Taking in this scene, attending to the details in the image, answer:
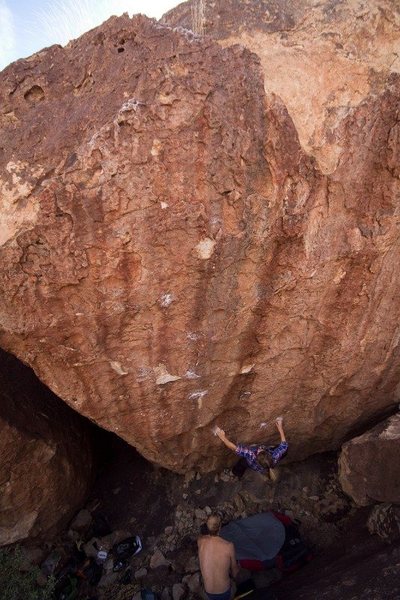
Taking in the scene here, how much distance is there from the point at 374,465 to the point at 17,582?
335 centimetres

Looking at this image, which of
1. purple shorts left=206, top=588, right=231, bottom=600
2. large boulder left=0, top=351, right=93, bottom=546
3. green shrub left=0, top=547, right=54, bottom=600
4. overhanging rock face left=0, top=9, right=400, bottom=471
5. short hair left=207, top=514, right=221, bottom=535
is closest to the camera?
overhanging rock face left=0, top=9, right=400, bottom=471

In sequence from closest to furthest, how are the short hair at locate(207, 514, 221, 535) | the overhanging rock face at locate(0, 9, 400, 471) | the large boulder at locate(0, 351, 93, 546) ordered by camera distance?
1. the overhanging rock face at locate(0, 9, 400, 471)
2. the short hair at locate(207, 514, 221, 535)
3. the large boulder at locate(0, 351, 93, 546)

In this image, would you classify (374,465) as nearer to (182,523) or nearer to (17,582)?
(182,523)

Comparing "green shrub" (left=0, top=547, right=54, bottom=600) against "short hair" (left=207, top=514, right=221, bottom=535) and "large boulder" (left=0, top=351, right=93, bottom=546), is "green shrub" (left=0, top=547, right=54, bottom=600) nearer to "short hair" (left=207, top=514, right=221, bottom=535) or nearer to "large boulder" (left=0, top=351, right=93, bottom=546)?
"large boulder" (left=0, top=351, right=93, bottom=546)

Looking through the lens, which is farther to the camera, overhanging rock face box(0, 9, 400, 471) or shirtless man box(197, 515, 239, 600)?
shirtless man box(197, 515, 239, 600)

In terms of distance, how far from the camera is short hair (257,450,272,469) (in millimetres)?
3607

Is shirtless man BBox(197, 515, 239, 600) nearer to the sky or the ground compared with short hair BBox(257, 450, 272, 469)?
nearer to the ground

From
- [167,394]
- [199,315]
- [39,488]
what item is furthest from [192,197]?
[39,488]

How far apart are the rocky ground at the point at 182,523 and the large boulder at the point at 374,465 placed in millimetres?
347

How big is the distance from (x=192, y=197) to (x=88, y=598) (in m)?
3.92

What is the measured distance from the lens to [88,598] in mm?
3857

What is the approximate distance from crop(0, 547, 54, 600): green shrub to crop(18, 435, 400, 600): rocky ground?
328mm

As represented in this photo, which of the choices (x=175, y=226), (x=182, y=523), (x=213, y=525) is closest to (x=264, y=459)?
(x=213, y=525)

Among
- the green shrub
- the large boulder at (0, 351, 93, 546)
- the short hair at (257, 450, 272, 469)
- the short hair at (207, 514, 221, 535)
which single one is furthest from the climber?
the green shrub
